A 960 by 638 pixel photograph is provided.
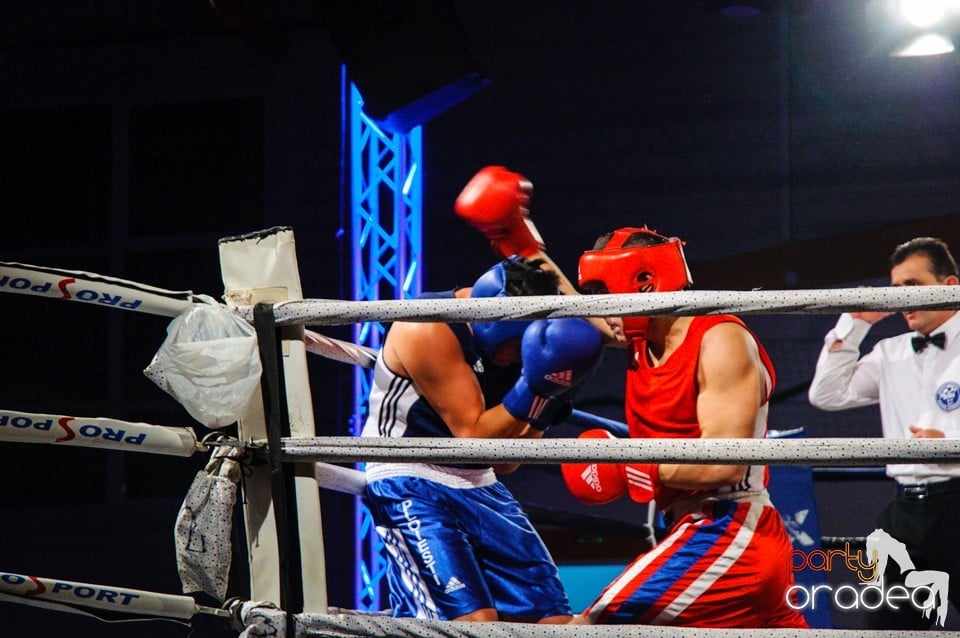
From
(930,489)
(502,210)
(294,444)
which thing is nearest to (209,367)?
(294,444)

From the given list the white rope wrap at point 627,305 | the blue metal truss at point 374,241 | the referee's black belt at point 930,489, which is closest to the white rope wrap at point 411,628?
the white rope wrap at point 627,305

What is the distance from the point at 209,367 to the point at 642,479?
0.73 metres

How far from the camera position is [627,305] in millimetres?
1253

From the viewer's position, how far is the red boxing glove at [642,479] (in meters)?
1.68

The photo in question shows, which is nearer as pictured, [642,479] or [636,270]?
[642,479]

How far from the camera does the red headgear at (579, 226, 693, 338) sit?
1856 mm

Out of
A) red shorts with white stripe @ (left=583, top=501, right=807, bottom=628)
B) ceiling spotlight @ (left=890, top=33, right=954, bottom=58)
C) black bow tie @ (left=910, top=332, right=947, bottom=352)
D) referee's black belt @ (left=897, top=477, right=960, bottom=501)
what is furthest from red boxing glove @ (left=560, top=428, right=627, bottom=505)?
ceiling spotlight @ (left=890, top=33, right=954, bottom=58)

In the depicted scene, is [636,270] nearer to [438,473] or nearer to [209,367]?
[438,473]

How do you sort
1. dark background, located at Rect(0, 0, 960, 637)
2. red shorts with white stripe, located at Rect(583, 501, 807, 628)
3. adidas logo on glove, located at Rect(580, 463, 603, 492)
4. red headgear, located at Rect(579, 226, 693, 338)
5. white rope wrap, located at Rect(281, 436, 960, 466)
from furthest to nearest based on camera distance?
dark background, located at Rect(0, 0, 960, 637)
red headgear, located at Rect(579, 226, 693, 338)
adidas logo on glove, located at Rect(580, 463, 603, 492)
red shorts with white stripe, located at Rect(583, 501, 807, 628)
white rope wrap, located at Rect(281, 436, 960, 466)

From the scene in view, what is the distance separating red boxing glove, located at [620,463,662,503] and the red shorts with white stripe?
3.3 inches

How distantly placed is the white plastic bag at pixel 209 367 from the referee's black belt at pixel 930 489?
2625 millimetres

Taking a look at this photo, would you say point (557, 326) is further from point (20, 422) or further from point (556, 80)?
point (556, 80)

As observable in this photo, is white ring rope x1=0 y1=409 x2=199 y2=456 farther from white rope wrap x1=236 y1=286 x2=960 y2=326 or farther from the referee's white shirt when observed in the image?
the referee's white shirt

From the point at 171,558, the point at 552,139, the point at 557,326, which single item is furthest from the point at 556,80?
the point at 557,326
